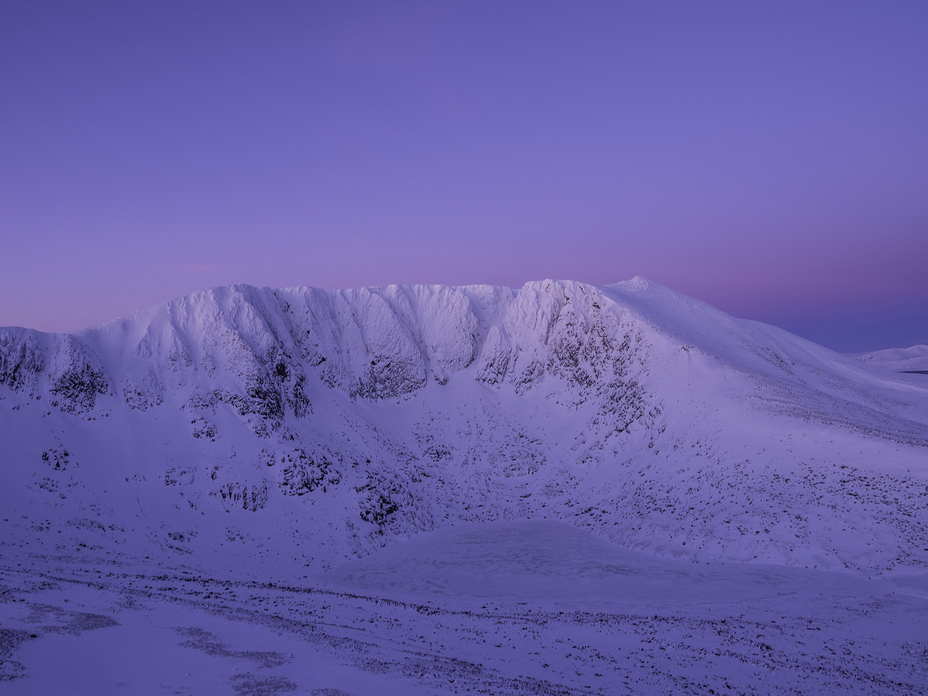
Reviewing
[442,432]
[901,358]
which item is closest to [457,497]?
[442,432]

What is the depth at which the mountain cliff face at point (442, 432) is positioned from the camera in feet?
94.4

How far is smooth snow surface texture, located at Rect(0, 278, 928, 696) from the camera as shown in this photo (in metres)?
14.7

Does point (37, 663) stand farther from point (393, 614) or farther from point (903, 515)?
point (903, 515)

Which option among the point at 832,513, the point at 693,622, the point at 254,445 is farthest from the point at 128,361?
the point at 832,513

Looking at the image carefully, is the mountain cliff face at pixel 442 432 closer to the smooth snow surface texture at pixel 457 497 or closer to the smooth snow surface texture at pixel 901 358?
the smooth snow surface texture at pixel 457 497

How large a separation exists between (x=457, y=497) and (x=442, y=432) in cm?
976

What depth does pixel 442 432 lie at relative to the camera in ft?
164

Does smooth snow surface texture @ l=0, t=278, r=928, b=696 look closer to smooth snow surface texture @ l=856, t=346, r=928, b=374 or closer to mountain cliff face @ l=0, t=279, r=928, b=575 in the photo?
mountain cliff face @ l=0, t=279, r=928, b=575

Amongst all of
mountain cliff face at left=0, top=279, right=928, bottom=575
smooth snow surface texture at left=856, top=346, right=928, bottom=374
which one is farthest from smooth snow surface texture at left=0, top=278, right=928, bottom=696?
smooth snow surface texture at left=856, top=346, right=928, bottom=374

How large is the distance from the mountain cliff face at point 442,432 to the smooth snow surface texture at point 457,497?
0.72 ft

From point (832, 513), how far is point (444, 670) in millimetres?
23304

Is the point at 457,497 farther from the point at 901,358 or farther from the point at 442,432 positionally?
the point at 901,358

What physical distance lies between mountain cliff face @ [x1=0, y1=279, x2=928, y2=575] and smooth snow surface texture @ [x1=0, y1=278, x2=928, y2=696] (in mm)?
220

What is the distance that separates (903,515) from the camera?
24.5m
